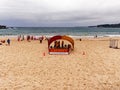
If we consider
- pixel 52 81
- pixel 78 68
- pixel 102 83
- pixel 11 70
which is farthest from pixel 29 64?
pixel 102 83

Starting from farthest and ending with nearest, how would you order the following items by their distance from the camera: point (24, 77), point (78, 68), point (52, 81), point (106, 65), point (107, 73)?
1. point (106, 65)
2. point (78, 68)
3. point (107, 73)
4. point (24, 77)
5. point (52, 81)

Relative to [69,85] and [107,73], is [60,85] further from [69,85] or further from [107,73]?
[107,73]

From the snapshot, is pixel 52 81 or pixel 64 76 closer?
pixel 52 81

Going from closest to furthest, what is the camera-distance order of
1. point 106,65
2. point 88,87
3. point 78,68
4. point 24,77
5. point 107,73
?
point 88,87, point 24,77, point 107,73, point 78,68, point 106,65

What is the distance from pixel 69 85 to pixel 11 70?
205 inches

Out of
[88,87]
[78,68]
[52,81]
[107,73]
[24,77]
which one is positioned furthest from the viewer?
[78,68]

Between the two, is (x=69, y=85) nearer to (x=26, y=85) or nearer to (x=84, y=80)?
(x=84, y=80)

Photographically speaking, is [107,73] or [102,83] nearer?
[102,83]

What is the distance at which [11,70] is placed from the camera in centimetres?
1645

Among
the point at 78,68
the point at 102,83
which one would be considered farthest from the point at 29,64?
the point at 102,83

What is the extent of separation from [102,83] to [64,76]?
250 cm

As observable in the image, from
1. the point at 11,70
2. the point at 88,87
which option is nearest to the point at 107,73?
the point at 88,87

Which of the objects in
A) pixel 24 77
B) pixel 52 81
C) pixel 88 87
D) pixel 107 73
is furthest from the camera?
pixel 107 73

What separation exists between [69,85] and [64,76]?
1.99m
